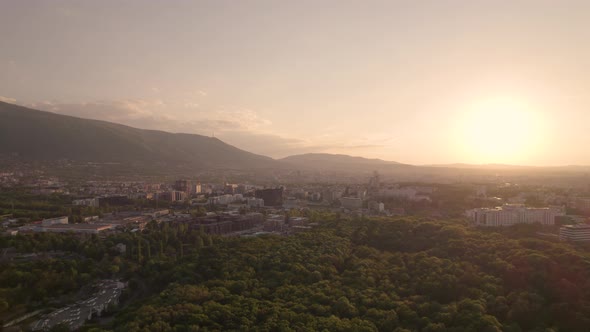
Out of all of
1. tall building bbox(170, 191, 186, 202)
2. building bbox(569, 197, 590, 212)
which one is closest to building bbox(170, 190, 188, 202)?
tall building bbox(170, 191, 186, 202)

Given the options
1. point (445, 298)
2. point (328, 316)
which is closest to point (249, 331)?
point (328, 316)

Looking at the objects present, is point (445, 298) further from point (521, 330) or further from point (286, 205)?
point (286, 205)

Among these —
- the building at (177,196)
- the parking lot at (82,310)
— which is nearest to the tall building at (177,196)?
the building at (177,196)

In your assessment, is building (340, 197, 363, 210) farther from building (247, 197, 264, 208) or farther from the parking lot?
the parking lot

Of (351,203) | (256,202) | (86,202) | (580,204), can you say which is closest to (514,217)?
(580,204)

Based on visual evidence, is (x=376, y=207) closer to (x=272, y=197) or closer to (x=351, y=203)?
(x=351, y=203)

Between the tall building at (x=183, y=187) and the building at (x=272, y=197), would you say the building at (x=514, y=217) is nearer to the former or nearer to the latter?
the building at (x=272, y=197)
